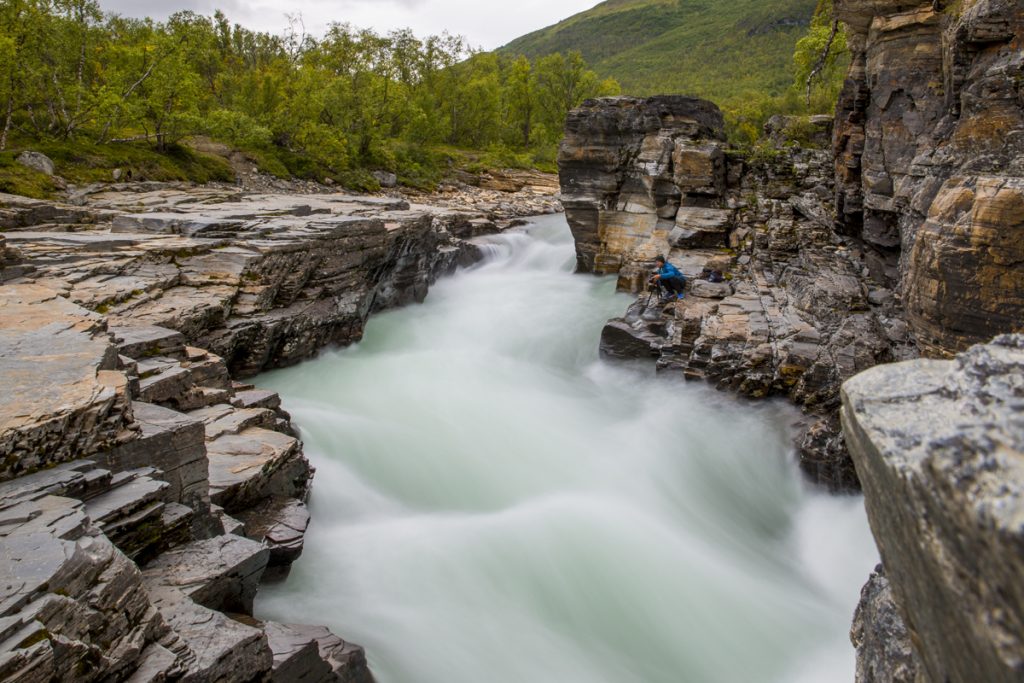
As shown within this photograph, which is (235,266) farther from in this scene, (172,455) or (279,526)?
(172,455)

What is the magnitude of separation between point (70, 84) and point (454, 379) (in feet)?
79.3

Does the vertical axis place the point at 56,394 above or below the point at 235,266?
above

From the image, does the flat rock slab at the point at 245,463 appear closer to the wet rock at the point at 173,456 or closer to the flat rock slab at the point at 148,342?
the wet rock at the point at 173,456

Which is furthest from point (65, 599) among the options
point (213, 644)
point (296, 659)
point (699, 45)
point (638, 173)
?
point (699, 45)

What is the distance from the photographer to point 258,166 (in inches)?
1373

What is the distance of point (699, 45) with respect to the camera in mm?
127062

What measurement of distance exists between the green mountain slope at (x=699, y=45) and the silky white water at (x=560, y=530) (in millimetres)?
45198

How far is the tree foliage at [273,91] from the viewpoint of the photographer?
26141 mm

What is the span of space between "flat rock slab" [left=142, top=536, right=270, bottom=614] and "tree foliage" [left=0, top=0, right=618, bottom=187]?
2424 cm

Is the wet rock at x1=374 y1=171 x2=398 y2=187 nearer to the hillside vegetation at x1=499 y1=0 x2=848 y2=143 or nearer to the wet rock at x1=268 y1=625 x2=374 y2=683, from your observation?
the hillside vegetation at x1=499 y1=0 x2=848 y2=143

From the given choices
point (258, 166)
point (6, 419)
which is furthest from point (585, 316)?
point (258, 166)

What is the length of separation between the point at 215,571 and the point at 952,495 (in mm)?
6366

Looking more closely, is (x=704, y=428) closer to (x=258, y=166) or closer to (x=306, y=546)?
(x=306, y=546)

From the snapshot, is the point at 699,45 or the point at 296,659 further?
the point at 699,45
